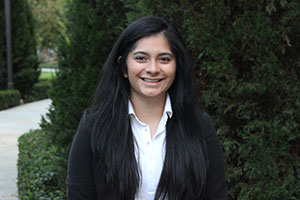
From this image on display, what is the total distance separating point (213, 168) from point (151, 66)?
22.9 inches

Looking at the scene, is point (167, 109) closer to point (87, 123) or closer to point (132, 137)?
point (132, 137)

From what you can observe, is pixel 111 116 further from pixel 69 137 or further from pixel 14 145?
pixel 14 145

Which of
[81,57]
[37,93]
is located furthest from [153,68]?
[37,93]

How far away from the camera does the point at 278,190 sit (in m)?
2.71

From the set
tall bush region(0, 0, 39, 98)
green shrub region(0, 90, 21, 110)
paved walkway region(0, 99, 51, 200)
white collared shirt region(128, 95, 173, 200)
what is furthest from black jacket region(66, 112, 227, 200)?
tall bush region(0, 0, 39, 98)

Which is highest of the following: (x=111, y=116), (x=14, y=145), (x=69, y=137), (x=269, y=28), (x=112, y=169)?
(x=269, y=28)

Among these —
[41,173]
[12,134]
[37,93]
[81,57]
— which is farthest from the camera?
→ [37,93]

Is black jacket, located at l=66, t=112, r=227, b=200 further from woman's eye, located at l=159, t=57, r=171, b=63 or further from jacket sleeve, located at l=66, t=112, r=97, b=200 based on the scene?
woman's eye, located at l=159, t=57, r=171, b=63

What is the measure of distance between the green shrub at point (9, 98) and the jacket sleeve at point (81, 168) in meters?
12.8

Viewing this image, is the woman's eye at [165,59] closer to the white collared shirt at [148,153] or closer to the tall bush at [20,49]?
the white collared shirt at [148,153]

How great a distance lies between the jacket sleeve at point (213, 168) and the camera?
2.03m

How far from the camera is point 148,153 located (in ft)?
6.47

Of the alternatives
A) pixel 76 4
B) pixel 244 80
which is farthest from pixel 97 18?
pixel 244 80

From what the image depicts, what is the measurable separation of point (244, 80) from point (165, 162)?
3.92 feet
